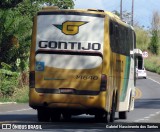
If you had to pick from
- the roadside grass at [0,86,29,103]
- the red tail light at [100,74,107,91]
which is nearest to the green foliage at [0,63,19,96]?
the roadside grass at [0,86,29,103]

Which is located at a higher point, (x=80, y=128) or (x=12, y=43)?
(x=12, y=43)

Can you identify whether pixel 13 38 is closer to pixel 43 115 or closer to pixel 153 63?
pixel 43 115

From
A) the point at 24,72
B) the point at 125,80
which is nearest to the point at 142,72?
the point at 24,72

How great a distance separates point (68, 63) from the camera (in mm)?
22422

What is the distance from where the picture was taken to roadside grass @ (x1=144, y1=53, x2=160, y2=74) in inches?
4155

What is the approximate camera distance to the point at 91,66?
2238cm

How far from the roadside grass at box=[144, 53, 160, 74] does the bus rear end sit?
79932 millimetres

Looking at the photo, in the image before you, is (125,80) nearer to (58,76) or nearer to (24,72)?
(58,76)

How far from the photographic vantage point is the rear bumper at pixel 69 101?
22.2 metres

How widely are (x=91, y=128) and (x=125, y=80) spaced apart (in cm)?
556

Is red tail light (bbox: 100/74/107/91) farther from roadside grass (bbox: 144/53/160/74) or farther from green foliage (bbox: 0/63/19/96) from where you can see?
roadside grass (bbox: 144/53/160/74)

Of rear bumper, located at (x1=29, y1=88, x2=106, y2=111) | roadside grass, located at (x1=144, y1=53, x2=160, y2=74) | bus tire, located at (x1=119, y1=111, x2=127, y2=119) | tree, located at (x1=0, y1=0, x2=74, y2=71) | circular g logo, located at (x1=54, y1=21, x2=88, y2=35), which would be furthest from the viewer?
roadside grass, located at (x1=144, y1=53, x2=160, y2=74)

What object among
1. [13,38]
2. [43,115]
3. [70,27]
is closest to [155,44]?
[13,38]

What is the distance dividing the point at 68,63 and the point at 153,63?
9313 centimetres
